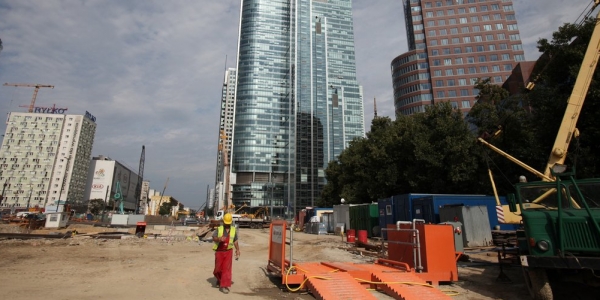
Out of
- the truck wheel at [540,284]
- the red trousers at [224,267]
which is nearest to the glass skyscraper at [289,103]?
the red trousers at [224,267]

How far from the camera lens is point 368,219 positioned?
25766 millimetres

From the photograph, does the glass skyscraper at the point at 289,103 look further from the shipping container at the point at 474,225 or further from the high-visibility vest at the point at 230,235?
the high-visibility vest at the point at 230,235

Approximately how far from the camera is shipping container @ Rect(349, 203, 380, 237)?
2503 centimetres

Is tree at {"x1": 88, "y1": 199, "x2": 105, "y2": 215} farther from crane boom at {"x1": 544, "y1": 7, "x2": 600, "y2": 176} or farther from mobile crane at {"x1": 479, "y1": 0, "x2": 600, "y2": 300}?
mobile crane at {"x1": 479, "y1": 0, "x2": 600, "y2": 300}

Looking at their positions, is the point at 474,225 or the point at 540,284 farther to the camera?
the point at 474,225

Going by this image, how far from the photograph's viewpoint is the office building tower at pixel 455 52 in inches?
3063

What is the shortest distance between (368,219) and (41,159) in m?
133

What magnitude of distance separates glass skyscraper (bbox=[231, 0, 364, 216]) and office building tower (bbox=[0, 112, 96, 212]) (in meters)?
63.5

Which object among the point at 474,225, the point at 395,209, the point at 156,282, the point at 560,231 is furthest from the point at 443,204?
the point at 156,282

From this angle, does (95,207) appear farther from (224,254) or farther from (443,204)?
(224,254)

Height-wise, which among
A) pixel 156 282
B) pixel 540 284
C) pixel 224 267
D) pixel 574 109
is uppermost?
pixel 574 109

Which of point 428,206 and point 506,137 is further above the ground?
point 506,137

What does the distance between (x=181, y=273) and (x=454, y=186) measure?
983 inches

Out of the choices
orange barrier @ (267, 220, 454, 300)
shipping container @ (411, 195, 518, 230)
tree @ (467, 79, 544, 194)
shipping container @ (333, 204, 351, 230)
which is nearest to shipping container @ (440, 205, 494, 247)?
Result: shipping container @ (411, 195, 518, 230)
